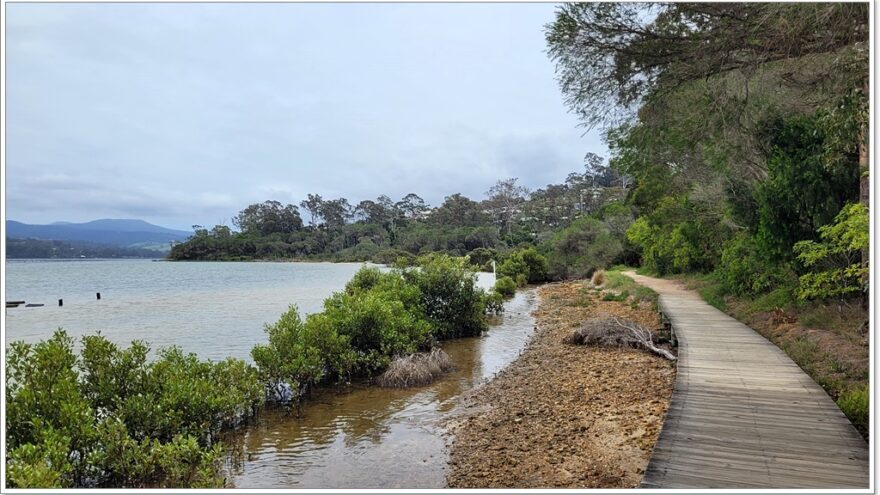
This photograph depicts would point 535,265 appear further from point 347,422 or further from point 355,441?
point 355,441

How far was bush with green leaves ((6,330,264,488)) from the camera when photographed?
5465 millimetres

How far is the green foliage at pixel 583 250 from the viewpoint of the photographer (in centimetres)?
3862

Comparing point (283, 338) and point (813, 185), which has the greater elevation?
point (813, 185)

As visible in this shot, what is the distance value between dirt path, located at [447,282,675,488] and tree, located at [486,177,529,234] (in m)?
93.3

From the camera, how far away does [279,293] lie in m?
34.9

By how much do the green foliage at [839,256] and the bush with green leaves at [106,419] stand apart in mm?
8547

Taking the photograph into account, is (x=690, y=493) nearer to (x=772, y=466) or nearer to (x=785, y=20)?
(x=772, y=466)

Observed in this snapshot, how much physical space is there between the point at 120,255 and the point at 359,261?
142 feet

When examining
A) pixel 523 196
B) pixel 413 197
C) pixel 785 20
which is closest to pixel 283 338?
pixel 785 20

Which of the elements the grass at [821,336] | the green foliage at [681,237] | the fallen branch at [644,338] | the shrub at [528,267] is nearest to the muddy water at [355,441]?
the fallen branch at [644,338]

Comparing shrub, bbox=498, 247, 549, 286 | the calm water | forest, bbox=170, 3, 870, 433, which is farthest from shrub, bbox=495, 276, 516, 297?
forest, bbox=170, 3, 870, 433

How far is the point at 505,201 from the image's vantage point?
10606 cm

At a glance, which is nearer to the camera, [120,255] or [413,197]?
[120,255]

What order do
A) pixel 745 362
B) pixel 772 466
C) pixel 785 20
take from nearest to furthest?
pixel 772 466, pixel 785 20, pixel 745 362
